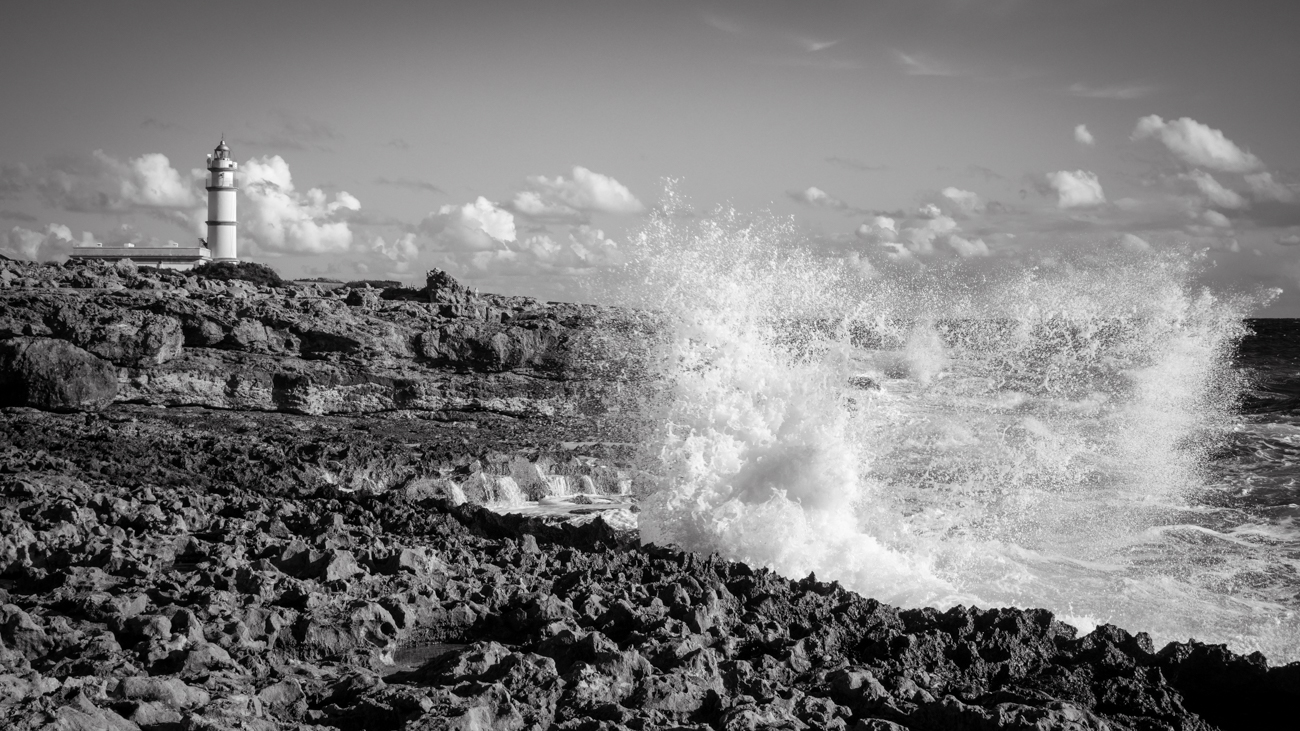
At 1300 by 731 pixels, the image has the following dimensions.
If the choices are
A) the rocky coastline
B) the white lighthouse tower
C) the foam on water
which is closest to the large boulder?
the rocky coastline

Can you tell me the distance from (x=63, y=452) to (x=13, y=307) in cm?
571

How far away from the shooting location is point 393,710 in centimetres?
439

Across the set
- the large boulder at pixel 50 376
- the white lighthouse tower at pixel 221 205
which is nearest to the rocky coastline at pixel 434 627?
the large boulder at pixel 50 376

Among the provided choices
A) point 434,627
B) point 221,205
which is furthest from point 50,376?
point 221,205

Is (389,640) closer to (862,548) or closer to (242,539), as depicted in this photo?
(242,539)

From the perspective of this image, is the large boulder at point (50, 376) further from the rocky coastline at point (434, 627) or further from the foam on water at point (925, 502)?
the foam on water at point (925, 502)

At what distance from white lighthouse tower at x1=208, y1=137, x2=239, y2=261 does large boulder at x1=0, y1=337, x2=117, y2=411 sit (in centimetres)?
4000

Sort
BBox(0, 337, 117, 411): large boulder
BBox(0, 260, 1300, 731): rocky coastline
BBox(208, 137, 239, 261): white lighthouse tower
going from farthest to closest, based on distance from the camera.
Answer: BBox(208, 137, 239, 261): white lighthouse tower
BBox(0, 337, 117, 411): large boulder
BBox(0, 260, 1300, 731): rocky coastline

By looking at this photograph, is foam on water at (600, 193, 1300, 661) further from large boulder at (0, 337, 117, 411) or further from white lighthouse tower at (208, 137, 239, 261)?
white lighthouse tower at (208, 137, 239, 261)

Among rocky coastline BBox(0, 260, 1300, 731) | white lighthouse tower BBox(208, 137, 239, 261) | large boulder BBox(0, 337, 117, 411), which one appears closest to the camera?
rocky coastline BBox(0, 260, 1300, 731)

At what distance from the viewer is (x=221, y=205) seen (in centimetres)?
5281

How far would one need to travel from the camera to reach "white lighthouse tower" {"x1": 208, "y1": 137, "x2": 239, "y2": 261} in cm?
5269

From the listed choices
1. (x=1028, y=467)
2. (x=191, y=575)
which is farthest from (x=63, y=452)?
(x=1028, y=467)

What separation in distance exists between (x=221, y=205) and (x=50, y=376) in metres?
41.4
